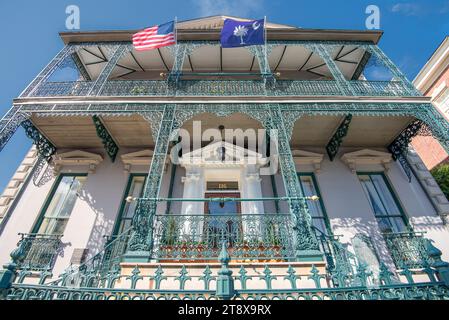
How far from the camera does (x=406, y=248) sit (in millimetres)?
7105

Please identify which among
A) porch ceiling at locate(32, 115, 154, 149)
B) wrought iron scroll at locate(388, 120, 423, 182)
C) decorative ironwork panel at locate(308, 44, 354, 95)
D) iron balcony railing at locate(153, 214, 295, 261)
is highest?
decorative ironwork panel at locate(308, 44, 354, 95)

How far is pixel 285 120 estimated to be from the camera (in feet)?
22.9

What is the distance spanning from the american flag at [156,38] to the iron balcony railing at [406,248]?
9.78 m

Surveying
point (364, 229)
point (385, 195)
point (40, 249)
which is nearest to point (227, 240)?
point (364, 229)

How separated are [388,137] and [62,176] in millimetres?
12872

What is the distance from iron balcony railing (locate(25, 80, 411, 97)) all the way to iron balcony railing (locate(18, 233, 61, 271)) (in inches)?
185

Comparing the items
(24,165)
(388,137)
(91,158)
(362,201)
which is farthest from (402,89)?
(24,165)

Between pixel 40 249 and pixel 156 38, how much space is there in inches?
308

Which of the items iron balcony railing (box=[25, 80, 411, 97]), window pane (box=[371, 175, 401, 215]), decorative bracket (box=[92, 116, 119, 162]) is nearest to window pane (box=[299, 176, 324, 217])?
window pane (box=[371, 175, 401, 215])

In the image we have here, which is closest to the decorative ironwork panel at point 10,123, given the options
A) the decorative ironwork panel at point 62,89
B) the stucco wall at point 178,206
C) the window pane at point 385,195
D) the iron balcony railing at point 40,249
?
the decorative ironwork panel at point 62,89

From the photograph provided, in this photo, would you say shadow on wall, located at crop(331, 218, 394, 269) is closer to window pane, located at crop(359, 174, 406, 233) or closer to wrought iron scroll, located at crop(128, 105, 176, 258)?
window pane, located at crop(359, 174, 406, 233)

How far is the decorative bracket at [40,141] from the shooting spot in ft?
25.0

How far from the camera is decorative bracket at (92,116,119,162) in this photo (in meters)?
7.74

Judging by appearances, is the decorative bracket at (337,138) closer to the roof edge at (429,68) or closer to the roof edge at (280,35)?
the roof edge at (280,35)
